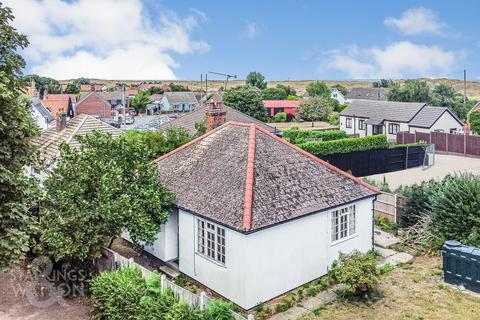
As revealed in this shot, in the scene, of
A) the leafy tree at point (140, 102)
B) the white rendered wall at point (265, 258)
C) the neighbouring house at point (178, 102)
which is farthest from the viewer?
the neighbouring house at point (178, 102)

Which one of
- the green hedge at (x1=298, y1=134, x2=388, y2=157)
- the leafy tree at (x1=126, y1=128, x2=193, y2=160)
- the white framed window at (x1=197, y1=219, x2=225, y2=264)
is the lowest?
the white framed window at (x1=197, y1=219, x2=225, y2=264)

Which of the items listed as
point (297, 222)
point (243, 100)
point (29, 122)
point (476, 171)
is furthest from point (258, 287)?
point (243, 100)

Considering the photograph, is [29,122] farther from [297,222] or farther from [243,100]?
[243,100]

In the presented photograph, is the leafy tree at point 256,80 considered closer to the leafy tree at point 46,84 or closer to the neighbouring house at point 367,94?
the neighbouring house at point 367,94

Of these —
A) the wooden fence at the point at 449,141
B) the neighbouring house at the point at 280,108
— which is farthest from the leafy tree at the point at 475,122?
the neighbouring house at the point at 280,108

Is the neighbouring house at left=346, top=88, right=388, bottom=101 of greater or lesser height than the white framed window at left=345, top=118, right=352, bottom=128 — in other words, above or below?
above

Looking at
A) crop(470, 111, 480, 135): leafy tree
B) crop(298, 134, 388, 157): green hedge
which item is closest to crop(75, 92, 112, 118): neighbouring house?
crop(298, 134, 388, 157): green hedge

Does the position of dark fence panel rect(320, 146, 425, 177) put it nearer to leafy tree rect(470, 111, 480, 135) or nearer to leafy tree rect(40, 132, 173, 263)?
leafy tree rect(470, 111, 480, 135)

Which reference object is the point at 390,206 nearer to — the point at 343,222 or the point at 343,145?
the point at 343,222
